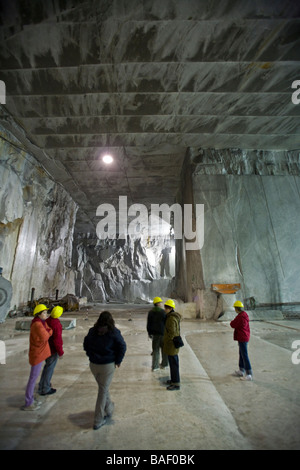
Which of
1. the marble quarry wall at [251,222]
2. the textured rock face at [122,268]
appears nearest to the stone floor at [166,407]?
the marble quarry wall at [251,222]

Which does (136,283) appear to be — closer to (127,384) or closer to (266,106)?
(266,106)

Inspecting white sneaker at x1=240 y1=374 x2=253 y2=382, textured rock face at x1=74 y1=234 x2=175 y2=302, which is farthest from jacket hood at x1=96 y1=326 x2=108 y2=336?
textured rock face at x1=74 y1=234 x2=175 y2=302

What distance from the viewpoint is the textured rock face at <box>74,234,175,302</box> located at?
2306cm

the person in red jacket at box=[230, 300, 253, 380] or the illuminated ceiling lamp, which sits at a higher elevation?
the illuminated ceiling lamp

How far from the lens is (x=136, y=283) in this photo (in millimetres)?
23609

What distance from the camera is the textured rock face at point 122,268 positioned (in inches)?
908

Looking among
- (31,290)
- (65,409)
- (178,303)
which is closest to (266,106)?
(178,303)

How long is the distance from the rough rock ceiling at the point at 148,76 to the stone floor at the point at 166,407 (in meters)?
7.21

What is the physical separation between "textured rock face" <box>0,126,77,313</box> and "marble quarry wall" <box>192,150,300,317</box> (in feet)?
22.9

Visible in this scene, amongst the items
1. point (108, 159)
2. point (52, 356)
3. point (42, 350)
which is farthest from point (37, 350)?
point (108, 159)

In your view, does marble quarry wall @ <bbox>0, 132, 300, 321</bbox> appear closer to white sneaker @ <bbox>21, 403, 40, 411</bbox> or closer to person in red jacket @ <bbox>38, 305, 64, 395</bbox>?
person in red jacket @ <bbox>38, 305, 64, 395</bbox>

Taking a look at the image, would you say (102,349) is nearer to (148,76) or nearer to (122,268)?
(148,76)

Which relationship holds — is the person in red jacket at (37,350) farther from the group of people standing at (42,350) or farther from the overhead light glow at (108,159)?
the overhead light glow at (108,159)

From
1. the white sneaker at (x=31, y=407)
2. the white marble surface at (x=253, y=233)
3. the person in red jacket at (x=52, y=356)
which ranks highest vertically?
the white marble surface at (x=253, y=233)
